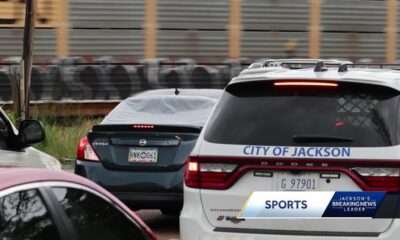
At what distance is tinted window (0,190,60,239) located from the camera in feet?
10.3

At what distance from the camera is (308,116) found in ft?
17.3

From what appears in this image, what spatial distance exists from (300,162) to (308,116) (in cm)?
34

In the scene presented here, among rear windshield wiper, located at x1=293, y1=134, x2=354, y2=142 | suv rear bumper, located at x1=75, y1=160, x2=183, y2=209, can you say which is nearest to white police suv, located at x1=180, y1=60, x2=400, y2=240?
rear windshield wiper, located at x1=293, y1=134, x2=354, y2=142

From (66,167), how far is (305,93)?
8397 mm

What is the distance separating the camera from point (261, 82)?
5492 millimetres

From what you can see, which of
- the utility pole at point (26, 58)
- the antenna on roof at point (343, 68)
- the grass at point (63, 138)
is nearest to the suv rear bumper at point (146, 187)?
the antenna on roof at point (343, 68)

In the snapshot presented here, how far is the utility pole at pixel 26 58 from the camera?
547 inches

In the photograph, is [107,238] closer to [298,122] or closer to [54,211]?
[54,211]

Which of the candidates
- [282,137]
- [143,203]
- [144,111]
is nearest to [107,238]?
[282,137]

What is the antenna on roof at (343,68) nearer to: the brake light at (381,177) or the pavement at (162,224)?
the brake light at (381,177)

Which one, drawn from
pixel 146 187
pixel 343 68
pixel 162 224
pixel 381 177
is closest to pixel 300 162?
pixel 381 177

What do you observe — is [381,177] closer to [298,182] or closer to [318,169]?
[318,169]

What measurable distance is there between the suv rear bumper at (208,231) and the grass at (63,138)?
8.35 metres

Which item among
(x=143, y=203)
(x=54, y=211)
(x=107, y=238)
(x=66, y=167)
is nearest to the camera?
(x=54, y=211)
